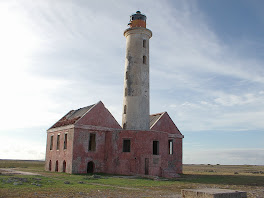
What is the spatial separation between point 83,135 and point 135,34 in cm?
1208

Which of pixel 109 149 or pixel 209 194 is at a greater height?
pixel 109 149

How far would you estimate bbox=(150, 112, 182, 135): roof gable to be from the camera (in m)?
33.1

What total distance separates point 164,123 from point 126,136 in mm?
8853

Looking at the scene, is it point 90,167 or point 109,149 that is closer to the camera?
point 109,149

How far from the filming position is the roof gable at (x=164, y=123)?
3306 cm

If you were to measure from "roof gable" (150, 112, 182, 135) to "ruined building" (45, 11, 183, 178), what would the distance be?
3.16 feet

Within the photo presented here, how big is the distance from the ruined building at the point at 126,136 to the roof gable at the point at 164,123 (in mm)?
964

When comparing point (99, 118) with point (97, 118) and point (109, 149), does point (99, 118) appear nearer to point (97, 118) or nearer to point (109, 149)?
point (97, 118)

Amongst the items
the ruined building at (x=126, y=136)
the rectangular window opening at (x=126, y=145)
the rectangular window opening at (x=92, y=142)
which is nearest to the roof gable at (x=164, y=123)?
the ruined building at (x=126, y=136)

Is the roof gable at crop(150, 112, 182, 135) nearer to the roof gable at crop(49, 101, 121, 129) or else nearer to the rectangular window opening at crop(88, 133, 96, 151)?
the roof gable at crop(49, 101, 121, 129)

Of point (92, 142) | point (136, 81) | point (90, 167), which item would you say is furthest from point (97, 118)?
point (136, 81)

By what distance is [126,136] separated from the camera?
26266 mm

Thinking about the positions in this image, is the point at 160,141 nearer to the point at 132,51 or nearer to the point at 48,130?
the point at 132,51

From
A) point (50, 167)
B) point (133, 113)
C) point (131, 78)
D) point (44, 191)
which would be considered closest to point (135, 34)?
point (131, 78)
